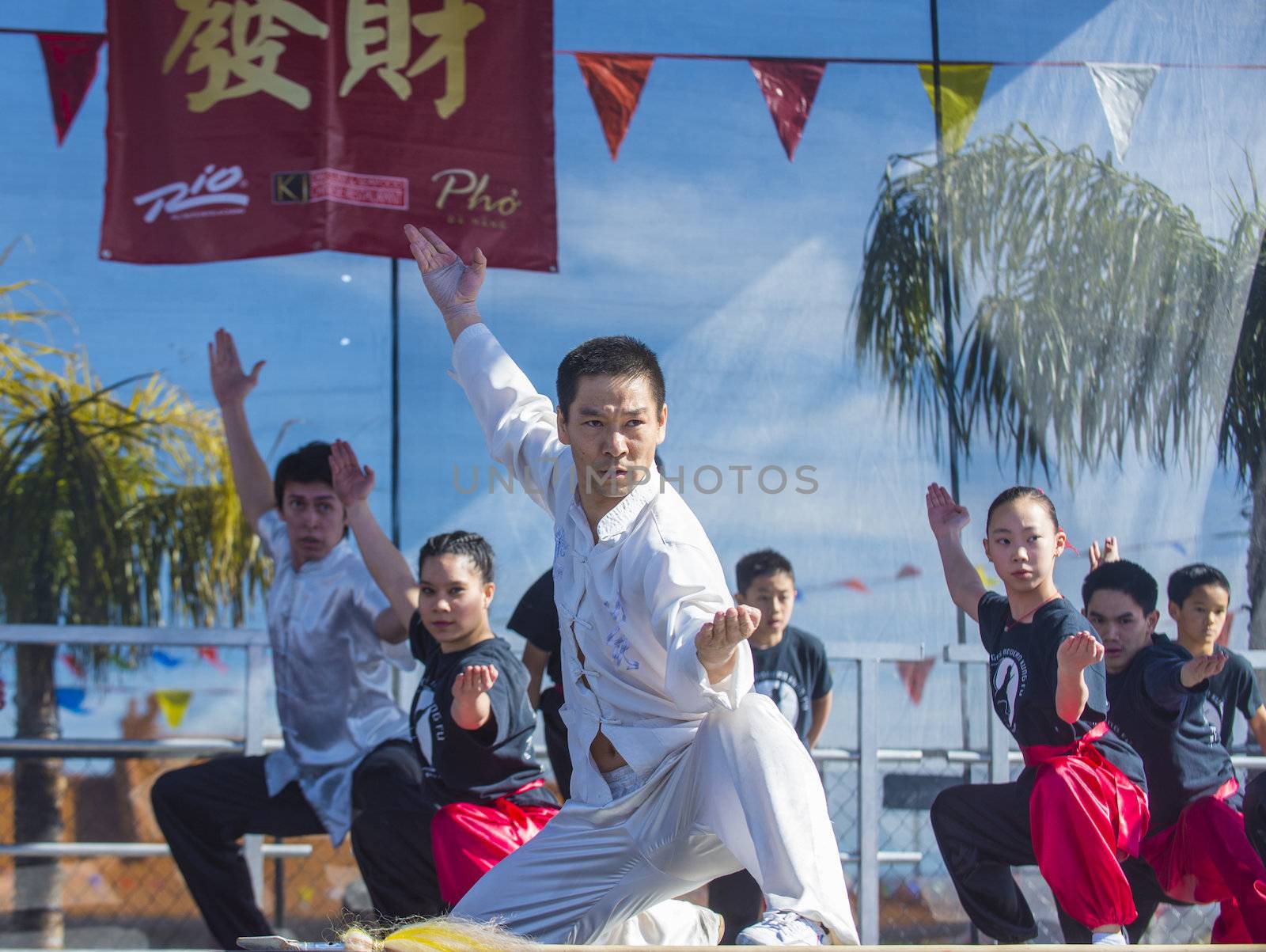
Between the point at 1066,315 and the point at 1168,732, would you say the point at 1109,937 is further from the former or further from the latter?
the point at 1066,315

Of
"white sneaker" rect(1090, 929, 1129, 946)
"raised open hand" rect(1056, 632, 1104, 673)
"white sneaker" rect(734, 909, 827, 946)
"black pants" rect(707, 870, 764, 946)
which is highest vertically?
"raised open hand" rect(1056, 632, 1104, 673)

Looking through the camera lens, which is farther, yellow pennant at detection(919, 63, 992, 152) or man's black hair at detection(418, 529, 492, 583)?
yellow pennant at detection(919, 63, 992, 152)

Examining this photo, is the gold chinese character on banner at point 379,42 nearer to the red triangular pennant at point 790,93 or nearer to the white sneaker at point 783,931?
the red triangular pennant at point 790,93

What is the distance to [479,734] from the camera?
280 centimetres

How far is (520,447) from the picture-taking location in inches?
99.3

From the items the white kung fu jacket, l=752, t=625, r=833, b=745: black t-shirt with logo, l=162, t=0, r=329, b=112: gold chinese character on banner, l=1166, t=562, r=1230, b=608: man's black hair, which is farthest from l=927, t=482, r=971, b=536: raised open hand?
l=162, t=0, r=329, b=112: gold chinese character on banner

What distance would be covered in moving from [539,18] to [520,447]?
65.3 inches

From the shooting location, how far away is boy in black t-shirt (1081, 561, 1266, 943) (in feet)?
9.63

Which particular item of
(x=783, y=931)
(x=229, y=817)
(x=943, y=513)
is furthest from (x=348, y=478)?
(x=783, y=931)

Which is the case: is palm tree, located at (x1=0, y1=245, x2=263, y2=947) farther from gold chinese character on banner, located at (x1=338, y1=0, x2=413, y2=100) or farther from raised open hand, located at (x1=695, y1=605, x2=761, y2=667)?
raised open hand, located at (x1=695, y1=605, x2=761, y2=667)

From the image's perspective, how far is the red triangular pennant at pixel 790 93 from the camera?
3627mm

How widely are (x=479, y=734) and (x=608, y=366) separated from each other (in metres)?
0.97

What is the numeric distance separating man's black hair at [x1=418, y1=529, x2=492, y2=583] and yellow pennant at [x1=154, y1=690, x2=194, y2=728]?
942 millimetres

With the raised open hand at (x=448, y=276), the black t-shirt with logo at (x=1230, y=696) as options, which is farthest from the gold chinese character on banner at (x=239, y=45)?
the black t-shirt with logo at (x=1230, y=696)
